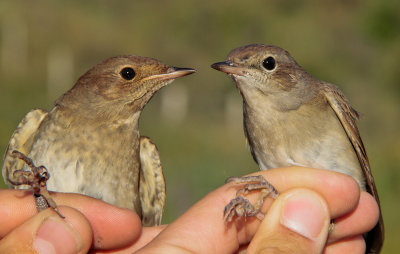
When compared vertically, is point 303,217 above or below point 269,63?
below

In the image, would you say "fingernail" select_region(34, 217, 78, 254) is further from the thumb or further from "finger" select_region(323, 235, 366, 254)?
"finger" select_region(323, 235, 366, 254)

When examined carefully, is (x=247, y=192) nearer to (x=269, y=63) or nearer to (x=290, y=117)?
(x=290, y=117)

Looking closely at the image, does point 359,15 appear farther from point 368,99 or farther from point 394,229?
point 394,229

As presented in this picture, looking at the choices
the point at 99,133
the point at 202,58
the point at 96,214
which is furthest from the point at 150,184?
the point at 202,58

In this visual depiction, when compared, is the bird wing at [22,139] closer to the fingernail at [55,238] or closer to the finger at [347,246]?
the fingernail at [55,238]

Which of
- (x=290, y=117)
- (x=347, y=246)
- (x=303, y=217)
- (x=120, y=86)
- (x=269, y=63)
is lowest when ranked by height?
(x=347, y=246)
